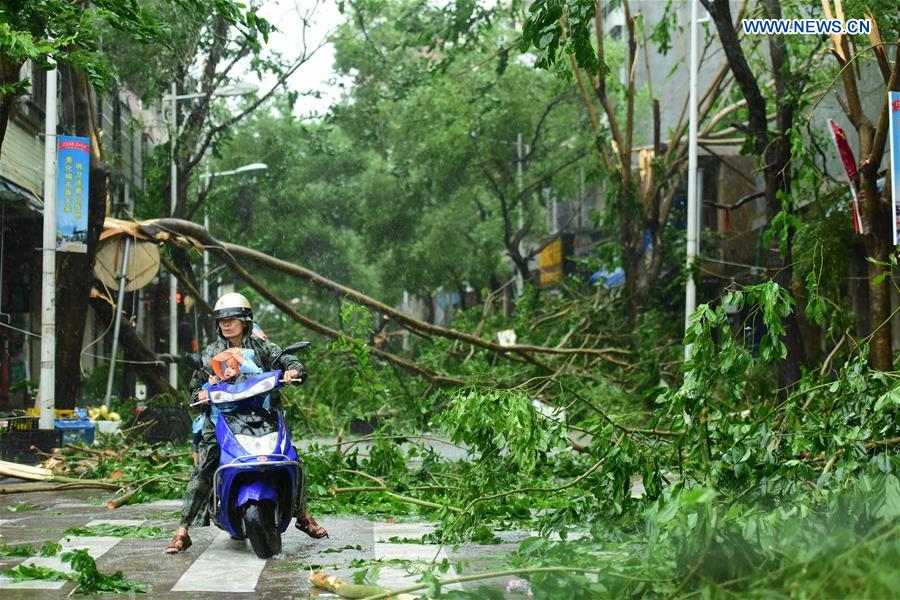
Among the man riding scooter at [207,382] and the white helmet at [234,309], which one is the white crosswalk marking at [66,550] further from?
the white helmet at [234,309]

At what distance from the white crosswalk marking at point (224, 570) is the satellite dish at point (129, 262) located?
355 inches

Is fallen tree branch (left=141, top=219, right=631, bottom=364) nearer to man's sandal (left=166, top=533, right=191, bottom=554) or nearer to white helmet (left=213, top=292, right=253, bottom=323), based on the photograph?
white helmet (left=213, top=292, right=253, bottom=323)

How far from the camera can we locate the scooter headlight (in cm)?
759

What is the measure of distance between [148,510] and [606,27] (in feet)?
139

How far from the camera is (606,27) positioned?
163ft

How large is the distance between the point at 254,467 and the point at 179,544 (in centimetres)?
74

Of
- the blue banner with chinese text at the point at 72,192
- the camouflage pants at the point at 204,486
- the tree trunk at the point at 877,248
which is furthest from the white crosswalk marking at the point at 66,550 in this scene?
the blue banner with chinese text at the point at 72,192

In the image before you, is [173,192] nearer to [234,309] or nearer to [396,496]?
[396,496]

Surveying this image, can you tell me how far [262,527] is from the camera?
293 inches

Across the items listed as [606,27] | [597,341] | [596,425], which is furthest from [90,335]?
[606,27]

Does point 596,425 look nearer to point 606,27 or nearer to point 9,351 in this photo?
point 9,351

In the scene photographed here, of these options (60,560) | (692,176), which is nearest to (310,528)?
(60,560)

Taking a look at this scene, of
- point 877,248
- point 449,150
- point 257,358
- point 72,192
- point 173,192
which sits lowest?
point 257,358

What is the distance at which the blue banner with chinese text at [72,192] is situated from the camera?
15344 millimetres
